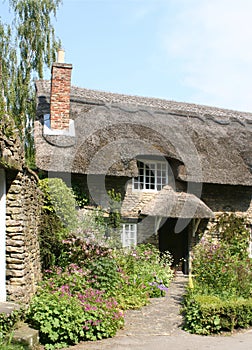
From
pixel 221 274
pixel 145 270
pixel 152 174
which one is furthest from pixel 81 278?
pixel 152 174

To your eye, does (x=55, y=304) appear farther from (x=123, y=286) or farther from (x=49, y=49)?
(x=49, y=49)

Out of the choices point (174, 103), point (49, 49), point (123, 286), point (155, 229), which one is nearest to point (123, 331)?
point (123, 286)

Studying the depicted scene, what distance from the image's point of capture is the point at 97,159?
1227 cm

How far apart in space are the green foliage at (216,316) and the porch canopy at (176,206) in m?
5.22

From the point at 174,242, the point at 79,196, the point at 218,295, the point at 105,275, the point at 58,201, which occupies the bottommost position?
the point at 218,295

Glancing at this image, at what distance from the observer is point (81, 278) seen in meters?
8.65

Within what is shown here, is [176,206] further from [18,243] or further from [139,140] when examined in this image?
[18,243]

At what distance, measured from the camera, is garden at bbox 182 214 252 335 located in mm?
7645

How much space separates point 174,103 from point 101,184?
8.43 m

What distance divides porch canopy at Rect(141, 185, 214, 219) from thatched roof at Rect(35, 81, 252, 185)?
0.64 m

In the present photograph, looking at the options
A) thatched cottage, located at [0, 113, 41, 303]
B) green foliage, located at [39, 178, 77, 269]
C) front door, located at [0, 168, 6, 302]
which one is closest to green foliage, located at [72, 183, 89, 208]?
green foliage, located at [39, 178, 77, 269]

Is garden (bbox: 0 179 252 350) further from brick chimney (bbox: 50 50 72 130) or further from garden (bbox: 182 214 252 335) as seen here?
brick chimney (bbox: 50 50 72 130)

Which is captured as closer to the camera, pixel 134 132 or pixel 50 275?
pixel 50 275

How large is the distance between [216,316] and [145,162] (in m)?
7.22
